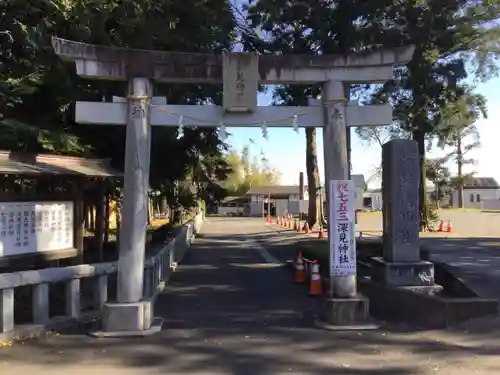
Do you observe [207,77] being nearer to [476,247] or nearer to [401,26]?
[401,26]

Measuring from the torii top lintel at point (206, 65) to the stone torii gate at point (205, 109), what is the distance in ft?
0.05

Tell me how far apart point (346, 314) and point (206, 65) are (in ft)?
15.3

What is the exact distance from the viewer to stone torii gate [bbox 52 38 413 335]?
9.12 meters

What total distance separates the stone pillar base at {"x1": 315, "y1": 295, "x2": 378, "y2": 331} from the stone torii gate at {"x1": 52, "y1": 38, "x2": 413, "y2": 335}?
0.02 metres

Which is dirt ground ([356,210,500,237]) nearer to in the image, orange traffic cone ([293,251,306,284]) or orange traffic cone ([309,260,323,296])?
orange traffic cone ([293,251,306,284])

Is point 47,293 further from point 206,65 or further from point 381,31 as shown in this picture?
point 381,31

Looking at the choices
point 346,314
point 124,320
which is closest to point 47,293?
point 124,320

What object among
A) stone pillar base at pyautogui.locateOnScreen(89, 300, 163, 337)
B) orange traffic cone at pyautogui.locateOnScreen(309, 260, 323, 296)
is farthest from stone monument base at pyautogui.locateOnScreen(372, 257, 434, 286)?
stone pillar base at pyautogui.locateOnScreen(89, 300, 163, 337)

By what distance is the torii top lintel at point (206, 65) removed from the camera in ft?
30.1

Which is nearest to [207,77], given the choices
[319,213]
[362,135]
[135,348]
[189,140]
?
[135,348]

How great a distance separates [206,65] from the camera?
952cm

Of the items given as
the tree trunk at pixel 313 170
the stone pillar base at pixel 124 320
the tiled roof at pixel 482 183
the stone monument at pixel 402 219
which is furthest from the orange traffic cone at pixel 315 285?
the tiled roof at pixel 482 183

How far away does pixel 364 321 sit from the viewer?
30.6 feet

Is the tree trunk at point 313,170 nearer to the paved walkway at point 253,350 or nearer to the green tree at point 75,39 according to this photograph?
the green tree at point 75,39
